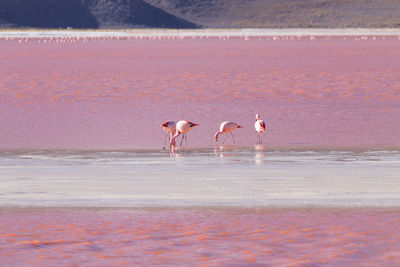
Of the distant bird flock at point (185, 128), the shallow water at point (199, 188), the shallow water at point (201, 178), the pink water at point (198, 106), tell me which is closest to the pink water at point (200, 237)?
the shallow water at point (199, 188)

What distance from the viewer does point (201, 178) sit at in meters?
12.2

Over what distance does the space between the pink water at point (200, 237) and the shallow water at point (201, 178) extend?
1.65ft

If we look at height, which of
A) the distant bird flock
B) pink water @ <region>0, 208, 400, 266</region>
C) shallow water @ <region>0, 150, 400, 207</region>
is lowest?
pink water @ <region>0, 208, 400, 266</region>

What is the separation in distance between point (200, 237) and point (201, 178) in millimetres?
3092

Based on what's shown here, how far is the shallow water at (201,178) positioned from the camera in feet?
35.4

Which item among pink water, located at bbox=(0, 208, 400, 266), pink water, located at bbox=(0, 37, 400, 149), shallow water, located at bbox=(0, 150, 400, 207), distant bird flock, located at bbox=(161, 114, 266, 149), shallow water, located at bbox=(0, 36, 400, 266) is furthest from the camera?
pink water, located at bbox=(0, 37, 400, 149)

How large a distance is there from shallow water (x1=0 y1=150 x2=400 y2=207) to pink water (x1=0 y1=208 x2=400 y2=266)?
19.8 inches

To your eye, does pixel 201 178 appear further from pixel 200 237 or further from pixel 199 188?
pixel 200 237

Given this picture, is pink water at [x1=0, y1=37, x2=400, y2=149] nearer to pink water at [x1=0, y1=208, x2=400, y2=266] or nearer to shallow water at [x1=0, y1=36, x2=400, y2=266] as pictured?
shallow water at [x1=0, y1=36, x2=400, y2=266]

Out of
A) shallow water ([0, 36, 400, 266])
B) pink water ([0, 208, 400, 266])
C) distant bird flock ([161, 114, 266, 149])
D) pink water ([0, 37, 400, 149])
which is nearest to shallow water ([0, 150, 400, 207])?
shallow water ([0, 36, 400, 266])

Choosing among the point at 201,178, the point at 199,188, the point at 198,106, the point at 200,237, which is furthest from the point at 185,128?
the point at 198,106

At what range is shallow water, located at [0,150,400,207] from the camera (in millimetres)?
10805

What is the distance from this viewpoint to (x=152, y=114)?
891 inches

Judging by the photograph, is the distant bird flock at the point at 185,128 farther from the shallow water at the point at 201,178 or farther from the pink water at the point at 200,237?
the pink water at the point at 200,237
